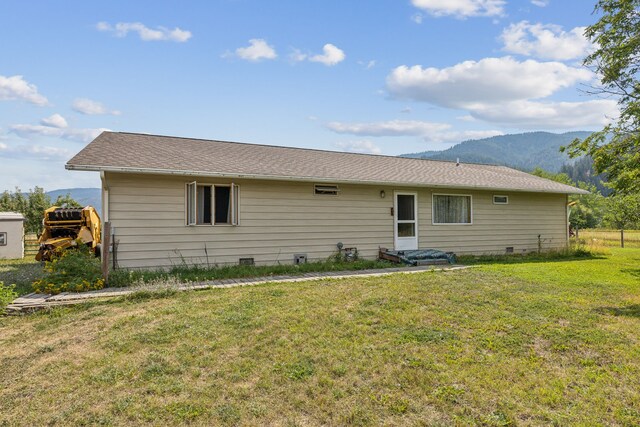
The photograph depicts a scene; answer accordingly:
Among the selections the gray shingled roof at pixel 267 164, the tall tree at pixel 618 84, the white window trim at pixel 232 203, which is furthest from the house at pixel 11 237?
the tall tree at pixel 618 84

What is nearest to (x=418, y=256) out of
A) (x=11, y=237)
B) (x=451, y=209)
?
(x=451, y=209)

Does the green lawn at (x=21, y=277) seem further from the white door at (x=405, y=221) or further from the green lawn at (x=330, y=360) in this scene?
the white door at (x=405, y=221)

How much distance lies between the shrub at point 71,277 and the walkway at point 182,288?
0.56ft

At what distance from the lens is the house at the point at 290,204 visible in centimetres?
833

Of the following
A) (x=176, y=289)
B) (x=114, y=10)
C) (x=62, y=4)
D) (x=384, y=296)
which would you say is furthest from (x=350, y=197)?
(x=62, y=4)

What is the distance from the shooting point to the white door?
11.1 metres

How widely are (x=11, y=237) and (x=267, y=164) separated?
11.7 m

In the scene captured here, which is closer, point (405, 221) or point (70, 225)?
point (405, 221)

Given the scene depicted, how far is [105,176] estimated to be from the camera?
7.87m

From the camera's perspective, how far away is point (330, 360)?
3.60m

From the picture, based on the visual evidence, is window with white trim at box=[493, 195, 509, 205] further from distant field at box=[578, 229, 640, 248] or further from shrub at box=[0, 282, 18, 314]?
shrub at box=[0, 282, 18, 314]

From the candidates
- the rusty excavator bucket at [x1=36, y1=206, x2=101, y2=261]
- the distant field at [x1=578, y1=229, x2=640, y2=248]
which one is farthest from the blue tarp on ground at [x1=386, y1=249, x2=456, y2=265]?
the distant field at [x1=578, y1=229, x2=640, y2=248]

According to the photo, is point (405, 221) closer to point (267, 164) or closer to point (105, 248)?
point (267, 164)

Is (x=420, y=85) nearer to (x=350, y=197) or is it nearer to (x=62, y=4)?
(x=350, y=197)
